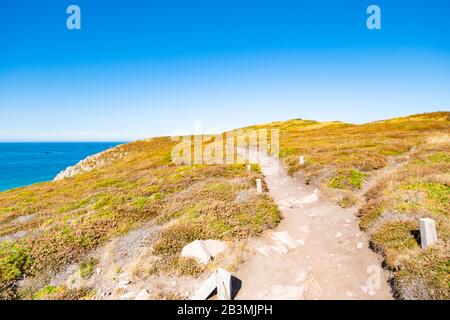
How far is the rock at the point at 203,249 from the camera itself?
10.2 meters

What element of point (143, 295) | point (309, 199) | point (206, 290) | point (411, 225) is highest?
point (411, 225)

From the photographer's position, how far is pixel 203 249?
34.3 ft

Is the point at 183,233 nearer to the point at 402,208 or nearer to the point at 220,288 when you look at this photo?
the point at 220,288

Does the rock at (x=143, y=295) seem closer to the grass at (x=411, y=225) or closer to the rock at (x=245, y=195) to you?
the grass at (x=411, y=225)

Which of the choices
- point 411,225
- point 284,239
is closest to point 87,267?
point 284,239

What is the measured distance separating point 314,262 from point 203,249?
4.28 m

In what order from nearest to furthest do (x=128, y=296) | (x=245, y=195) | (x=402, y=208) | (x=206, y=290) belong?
(x=206, y=290), (x=128, y=296), (x=402, y=208), (x=245, y=195)

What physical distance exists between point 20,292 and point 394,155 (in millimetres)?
31861

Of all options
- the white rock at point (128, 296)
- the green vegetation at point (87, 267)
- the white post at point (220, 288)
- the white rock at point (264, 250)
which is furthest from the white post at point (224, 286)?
the green vegetation at point (87, 267)

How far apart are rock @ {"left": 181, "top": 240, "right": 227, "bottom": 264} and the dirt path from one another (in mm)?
1277

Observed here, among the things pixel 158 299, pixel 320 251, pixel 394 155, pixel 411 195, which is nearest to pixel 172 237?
pixel 158 299

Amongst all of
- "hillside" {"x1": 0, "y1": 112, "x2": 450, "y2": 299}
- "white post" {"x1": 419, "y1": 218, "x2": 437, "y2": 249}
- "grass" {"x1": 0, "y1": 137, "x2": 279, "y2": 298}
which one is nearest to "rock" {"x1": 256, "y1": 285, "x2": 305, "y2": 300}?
"hillside" {"x1": 0, "y1": 112, "x2": 450, "y2": 299}

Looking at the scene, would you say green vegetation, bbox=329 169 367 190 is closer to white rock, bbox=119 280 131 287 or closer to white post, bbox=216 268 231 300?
white post, bbox=216 268 231 300

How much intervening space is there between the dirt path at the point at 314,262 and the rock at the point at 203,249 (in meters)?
1.28
